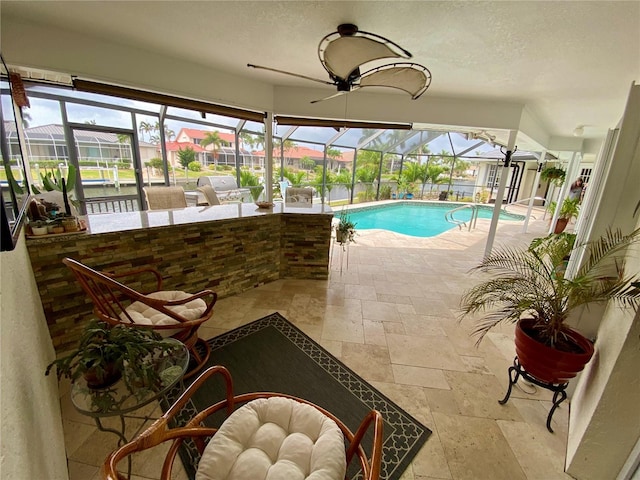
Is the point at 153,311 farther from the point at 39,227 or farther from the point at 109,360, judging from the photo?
the point at 39,227

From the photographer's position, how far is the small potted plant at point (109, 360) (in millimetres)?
1023

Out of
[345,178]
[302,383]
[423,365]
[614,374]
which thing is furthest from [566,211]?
[302,383]

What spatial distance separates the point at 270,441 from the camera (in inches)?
40.5

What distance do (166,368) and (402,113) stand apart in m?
4.40

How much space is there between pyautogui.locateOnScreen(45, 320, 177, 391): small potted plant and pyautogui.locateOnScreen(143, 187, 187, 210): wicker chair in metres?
2.65

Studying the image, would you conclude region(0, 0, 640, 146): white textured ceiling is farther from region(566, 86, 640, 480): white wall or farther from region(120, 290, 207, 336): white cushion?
region(120, 290, 207, 336): white cushion

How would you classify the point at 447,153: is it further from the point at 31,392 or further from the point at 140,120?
the point at 31,392

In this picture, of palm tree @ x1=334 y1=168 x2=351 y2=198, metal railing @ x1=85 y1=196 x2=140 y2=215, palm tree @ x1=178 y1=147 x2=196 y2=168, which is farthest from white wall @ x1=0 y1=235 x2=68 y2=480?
palm tree @ x1=334 y1=168 x2=351 y2=198

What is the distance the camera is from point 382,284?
3.61 metres

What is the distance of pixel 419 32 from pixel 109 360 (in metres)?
2.98

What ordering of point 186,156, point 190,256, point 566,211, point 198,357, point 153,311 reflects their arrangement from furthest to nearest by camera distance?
1. point 186,156
2. point 566,211
3. point 190,256
4. point 198,357
5. point 153,311

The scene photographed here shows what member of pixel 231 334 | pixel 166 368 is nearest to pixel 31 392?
pixel 166 368

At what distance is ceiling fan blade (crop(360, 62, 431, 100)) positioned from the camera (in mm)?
2162

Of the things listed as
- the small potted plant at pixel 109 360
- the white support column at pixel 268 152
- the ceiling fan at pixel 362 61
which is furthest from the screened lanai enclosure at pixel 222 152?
the ceiling fan at pixel 362 61
